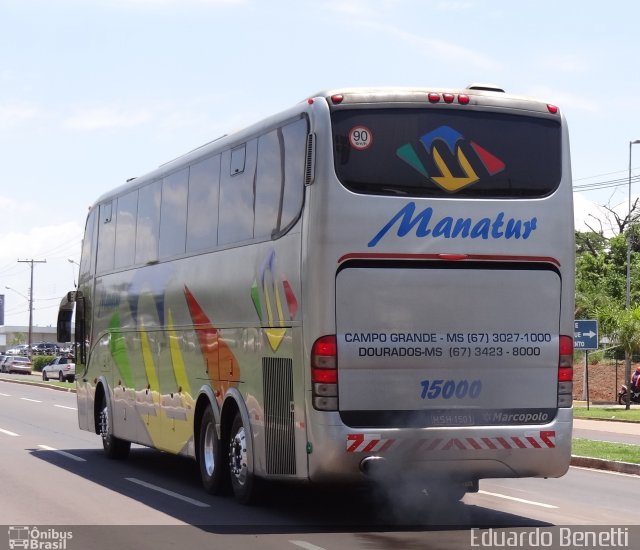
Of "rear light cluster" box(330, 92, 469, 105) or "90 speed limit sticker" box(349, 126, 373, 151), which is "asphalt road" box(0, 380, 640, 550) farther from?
"rear light cluster" box(330, 92, 469, 105)

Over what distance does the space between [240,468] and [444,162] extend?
164 inches

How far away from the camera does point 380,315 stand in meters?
11.8

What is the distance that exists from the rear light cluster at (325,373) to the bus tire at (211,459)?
117 inches

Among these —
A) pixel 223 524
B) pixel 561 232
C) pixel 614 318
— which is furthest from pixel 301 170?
pixel 614 318

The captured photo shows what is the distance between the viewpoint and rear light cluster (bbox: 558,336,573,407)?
40.5ft

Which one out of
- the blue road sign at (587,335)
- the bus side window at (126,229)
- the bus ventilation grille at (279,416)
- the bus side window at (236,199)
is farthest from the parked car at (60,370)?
the bus ventilation grille at (279,416)

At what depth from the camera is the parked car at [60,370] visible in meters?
70.3

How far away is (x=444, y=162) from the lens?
39.7 feet

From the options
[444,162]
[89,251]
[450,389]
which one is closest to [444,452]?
[450,389]

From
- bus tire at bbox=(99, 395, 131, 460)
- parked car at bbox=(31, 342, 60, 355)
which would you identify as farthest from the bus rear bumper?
parked car at bbox=(31, 342, 60, 355)

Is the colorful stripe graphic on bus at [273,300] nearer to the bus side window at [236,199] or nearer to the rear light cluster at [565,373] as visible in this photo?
the bus side window at [236,199]

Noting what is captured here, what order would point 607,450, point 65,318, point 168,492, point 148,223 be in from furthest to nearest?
1. point 65,318
2. point 607,450
3. point 148,223
4. point 168,492

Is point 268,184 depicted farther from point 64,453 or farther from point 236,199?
point 64,453

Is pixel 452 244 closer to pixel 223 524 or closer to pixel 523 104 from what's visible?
pixel 523 104
